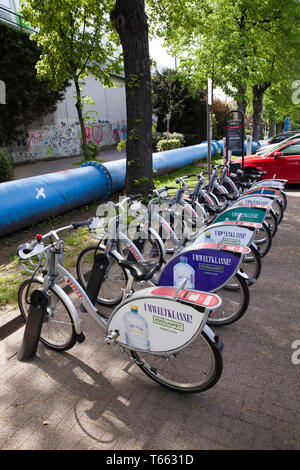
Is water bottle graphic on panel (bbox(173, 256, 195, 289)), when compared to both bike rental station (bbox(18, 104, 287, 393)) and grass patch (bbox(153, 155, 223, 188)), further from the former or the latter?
grass patch (bbox(153, 155, 223, 188))

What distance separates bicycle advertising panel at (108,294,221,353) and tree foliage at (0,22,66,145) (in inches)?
649

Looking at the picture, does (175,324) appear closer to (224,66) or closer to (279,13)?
(224,66)

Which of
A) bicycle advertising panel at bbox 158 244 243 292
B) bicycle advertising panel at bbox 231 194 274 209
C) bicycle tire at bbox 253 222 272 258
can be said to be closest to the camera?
bicycle advertising panel at bbox 158 244 243 292

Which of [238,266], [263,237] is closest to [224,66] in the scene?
[263,237]

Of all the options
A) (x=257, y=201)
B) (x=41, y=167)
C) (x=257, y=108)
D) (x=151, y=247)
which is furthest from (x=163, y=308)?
(x=257, y=108)

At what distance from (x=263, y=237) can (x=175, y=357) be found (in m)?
3.59

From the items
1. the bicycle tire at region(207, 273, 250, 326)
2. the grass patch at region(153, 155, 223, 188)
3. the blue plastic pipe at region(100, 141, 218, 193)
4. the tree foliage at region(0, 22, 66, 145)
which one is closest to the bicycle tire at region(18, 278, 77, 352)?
the bicycle tire at region(207, 273, 250, 326)

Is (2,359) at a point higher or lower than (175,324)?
lower

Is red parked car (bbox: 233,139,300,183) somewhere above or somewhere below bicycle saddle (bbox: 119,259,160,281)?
above

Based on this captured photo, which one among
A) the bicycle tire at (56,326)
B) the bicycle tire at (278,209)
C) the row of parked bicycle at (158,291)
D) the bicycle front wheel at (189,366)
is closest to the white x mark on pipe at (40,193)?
the row of parked bicycle at (158,291)

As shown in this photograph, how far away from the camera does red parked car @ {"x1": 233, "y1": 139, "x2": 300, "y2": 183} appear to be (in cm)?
1061

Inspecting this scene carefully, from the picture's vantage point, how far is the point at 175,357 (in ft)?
9.58

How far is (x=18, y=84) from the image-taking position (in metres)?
18.2
